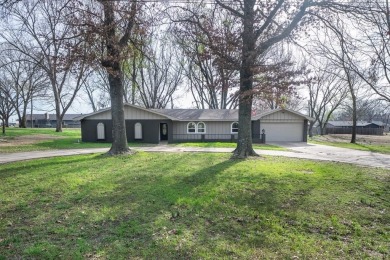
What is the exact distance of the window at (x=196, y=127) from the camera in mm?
25234

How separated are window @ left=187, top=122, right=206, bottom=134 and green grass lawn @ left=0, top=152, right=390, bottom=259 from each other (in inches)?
635

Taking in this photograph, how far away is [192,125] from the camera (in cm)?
2525

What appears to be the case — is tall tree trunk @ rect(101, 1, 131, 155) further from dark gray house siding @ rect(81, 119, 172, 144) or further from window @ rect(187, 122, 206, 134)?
window @ rect(187, 122, 206, 134)

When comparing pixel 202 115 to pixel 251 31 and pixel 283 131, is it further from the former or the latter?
pixel 251 31

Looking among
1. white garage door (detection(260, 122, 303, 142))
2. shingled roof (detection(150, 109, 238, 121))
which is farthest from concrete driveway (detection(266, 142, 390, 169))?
shingled roof (detection(150, 109, 238, 121))

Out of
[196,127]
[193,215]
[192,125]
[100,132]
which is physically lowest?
[193,215]

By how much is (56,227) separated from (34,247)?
2.49 feet

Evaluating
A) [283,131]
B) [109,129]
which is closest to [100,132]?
[109,129]

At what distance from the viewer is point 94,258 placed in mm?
3723

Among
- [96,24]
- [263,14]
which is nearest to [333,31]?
[263,14]

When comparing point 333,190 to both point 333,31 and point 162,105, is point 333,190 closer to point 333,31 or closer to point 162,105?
point 333,31

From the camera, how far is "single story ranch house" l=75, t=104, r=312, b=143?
2302 centimetres

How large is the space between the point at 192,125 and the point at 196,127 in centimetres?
43

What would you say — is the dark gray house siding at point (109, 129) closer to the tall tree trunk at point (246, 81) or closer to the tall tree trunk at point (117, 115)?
the tall tree trunk at point (117, 115)
